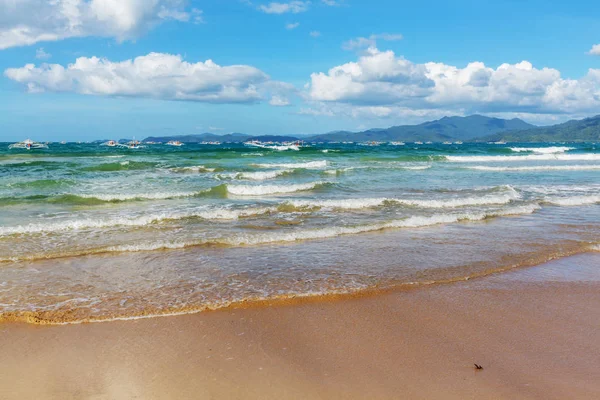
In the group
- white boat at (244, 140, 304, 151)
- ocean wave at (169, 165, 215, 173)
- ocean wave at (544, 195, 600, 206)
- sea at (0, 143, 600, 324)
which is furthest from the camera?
white boat at (244, 140, 304, 151)

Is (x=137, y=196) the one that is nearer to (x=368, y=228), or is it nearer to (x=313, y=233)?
(x=313, y=233)

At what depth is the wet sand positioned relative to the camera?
4.00m

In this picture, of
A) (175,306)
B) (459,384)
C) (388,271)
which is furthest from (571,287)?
(175,306)

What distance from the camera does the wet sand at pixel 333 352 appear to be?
4.00m

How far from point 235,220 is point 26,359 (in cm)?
808

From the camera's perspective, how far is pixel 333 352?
15.5 ft

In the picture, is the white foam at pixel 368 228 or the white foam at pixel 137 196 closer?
the white foam at pixel 368 228

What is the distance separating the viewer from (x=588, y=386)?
4062mm

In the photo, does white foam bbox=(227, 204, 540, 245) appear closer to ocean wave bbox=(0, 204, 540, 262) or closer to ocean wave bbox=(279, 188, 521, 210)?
ocean wave bbox=(0, 204, 540, 262)

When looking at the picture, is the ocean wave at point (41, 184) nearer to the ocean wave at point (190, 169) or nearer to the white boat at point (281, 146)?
the ocean wave at point (190, 169)

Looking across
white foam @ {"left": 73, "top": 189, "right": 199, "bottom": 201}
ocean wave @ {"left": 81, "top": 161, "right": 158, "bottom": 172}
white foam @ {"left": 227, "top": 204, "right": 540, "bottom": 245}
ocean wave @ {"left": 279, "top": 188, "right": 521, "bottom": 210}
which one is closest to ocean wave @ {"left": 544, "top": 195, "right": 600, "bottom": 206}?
ocean wave @ {"left": 279, "top": 188, "right": 521, "bottom": 210}

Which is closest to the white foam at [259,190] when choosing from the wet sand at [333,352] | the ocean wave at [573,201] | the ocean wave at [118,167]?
the ocean wave at [573,201]

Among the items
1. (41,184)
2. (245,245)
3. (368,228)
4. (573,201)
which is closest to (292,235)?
(245,245)

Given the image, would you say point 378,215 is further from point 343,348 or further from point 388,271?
point 343,348
